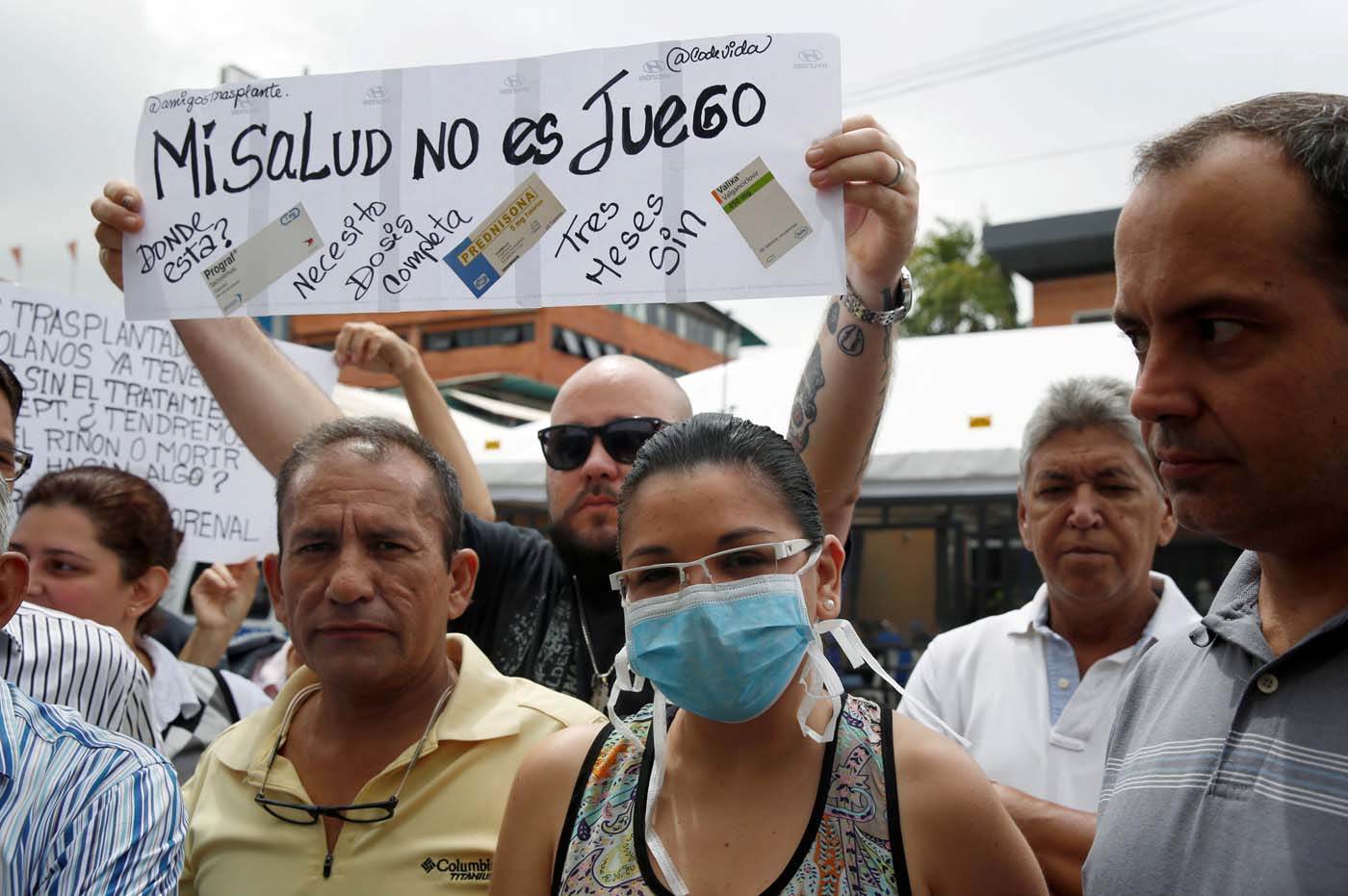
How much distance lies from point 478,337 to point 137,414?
35.0m

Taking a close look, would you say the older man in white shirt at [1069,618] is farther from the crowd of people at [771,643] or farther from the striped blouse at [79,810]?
the striped blouse at [79,810]

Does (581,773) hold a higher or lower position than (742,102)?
lower

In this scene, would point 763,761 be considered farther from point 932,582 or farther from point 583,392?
point 932,582

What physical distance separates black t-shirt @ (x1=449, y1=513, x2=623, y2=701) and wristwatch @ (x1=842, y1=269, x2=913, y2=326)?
909mm

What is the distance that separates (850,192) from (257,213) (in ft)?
4.10

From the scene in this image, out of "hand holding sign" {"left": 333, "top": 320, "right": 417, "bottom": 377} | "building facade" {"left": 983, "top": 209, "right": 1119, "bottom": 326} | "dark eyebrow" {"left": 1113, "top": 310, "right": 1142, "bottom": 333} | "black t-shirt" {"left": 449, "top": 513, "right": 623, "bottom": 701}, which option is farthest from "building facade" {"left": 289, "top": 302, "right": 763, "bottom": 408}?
"dark eyebrow" {"left": 1113, "top": 310, "right": 1142, "bottom": 333}

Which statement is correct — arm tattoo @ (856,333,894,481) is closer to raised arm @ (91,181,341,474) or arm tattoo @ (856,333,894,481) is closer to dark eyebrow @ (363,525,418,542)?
dark eyebrow @ (363,525,418,542)

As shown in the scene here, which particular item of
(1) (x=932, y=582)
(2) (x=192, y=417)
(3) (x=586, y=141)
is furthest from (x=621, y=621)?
(1) (x=932, y=582)

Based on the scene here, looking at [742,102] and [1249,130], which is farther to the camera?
[742,102]

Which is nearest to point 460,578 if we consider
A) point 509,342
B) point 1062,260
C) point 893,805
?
point 893,805

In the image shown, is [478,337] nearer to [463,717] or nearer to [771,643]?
[463,717]

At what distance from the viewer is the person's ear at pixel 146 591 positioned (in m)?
3.28

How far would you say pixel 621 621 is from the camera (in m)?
2.61

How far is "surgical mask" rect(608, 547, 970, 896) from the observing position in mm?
1762
